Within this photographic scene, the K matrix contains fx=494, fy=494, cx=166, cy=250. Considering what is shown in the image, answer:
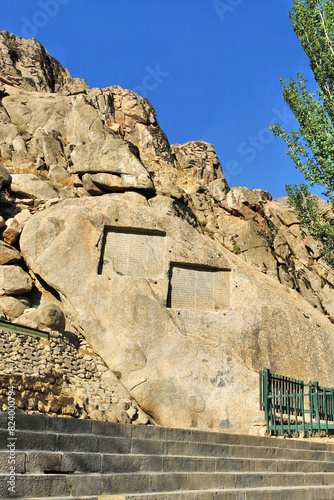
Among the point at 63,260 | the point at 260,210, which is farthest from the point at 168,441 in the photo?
the point at 260,210

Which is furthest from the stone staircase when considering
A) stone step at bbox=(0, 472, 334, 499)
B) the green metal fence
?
the green metal fence

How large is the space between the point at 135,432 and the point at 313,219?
14.5m

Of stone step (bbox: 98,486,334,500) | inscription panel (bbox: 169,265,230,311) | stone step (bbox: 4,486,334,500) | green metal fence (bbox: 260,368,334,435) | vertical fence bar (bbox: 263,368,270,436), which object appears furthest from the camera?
inscription panel (bbox: 169,265,230,311)

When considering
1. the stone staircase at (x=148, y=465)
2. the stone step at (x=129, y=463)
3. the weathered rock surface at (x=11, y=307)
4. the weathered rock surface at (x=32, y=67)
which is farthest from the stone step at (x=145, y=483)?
the weathered rock surface at (x=32, y=67)

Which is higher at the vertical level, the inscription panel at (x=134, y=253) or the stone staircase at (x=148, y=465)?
the inscription panel at (x=134, y=253)

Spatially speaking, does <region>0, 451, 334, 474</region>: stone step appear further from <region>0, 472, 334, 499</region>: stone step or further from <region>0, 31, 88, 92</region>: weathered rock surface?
<region>0, 31, 88, 92</region>: weathered rock surface

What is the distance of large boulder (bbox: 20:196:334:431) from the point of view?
14.1 m

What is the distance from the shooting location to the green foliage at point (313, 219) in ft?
61.8

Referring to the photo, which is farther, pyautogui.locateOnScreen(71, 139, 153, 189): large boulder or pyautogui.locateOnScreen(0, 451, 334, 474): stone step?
pyautogui.locateOnScreen(71, 139, 153, 189): large boulder

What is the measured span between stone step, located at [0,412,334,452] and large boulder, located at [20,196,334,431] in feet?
15.8

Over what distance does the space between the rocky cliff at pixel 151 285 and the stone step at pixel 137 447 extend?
524 cm

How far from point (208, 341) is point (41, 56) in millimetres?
27725

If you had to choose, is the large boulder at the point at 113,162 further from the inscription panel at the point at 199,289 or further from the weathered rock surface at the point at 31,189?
the inscription panel at the point at 199,289

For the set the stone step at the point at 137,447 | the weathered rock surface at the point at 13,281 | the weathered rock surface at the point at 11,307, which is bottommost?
the stone step at the point at 137,447
